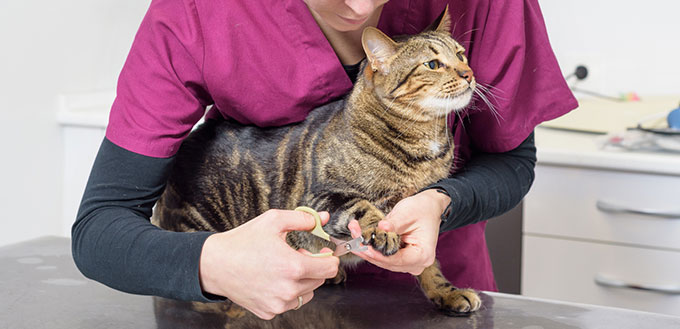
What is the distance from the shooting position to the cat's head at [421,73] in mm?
1010

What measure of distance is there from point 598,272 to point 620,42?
2.68 ft

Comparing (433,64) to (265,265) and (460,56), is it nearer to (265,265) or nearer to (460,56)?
(460,56)

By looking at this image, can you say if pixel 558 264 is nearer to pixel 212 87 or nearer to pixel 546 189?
pixel 546 189

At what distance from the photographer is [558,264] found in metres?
1.81

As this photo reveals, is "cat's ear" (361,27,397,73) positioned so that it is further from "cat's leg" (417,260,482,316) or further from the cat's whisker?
"cat's leg" (417,260,482,316)

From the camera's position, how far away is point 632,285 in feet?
5.74

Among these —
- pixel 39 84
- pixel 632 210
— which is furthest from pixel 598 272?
pixel 39 84

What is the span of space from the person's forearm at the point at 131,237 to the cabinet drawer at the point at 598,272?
1.15 m

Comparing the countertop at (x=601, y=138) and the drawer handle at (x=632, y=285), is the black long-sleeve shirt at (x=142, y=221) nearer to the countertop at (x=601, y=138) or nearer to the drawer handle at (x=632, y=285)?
the countertop at (x=601, y=138)

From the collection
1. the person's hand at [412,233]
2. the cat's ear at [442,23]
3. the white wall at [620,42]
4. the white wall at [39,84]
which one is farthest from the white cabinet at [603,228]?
the white wall at [39,84]

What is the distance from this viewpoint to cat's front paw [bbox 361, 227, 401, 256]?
0.82m

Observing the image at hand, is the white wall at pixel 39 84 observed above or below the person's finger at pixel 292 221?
below

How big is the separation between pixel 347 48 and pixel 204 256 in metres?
0.41

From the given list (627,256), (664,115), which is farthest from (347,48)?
(664,115)
